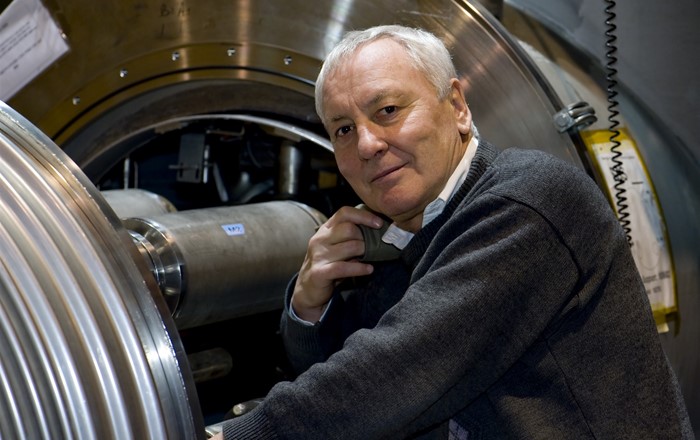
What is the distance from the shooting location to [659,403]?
1206 mm

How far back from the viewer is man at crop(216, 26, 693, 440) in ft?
3.58

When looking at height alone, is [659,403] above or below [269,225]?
below

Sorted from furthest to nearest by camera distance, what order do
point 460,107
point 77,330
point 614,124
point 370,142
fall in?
point 614,124 → point 460,107 → point 370,142 → point 77,330

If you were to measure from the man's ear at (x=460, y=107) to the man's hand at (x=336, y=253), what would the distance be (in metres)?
0.18

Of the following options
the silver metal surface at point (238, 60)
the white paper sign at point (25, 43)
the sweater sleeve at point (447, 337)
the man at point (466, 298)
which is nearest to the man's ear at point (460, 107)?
the man at point (466, 298)

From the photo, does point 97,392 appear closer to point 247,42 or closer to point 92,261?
point 92,261

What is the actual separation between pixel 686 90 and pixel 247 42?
73cm

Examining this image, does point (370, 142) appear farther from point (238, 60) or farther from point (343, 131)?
point (238, 60)

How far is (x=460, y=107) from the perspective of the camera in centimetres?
143

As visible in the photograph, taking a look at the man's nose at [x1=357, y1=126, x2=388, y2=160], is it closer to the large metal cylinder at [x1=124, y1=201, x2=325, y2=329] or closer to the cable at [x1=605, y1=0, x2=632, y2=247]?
the large metal cylinder at [x1=124, y1=201, x2=325, y2=329]

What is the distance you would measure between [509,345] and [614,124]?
62cm

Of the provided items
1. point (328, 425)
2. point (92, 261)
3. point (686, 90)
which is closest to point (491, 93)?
point (686, 90)

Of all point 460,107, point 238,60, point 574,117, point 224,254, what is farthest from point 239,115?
point 574,117

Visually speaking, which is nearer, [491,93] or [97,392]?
[97,392]
